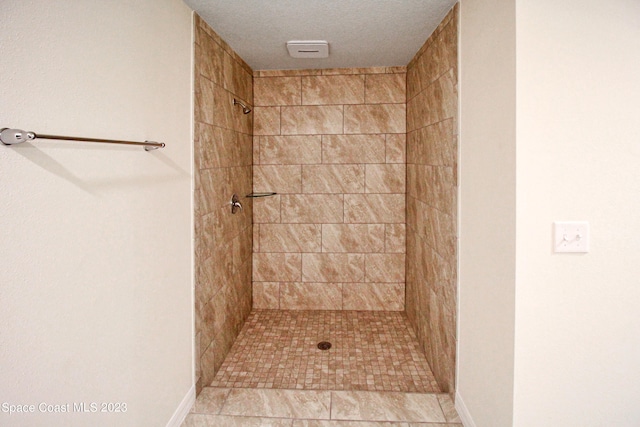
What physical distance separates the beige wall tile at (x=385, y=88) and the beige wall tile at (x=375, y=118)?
54 millimetres

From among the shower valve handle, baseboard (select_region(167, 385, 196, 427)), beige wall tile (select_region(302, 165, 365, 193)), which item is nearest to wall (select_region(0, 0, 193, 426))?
baseboard (select_region(167, 385, 196, 427))

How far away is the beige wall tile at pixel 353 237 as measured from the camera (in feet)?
13.4

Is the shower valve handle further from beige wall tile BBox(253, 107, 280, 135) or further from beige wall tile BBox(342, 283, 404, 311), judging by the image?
beige wall tile BBox(342, 283, 404, 311)

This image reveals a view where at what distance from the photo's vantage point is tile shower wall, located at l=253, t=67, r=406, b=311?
4027mm

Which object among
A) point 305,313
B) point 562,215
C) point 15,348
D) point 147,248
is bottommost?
point 305,313

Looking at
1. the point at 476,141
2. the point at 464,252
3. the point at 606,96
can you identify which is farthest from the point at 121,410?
the point at 606,96

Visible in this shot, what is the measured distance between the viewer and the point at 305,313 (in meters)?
4.10

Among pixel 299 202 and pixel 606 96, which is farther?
pixel 299 202

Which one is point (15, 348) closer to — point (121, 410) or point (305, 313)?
point (121, 410)

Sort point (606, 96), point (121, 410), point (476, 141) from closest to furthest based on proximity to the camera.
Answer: point (606, 96)
point (121, 410)
point (476, 141)

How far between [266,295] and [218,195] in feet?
5.05

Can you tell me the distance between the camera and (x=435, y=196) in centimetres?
287

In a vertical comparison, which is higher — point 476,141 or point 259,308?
point 476,141

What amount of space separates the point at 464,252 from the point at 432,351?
0.96 m
